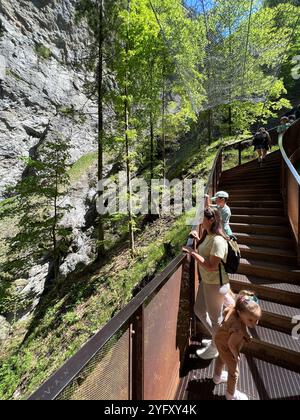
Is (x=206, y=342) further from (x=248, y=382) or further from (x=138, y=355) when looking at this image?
(x=138, y=355)

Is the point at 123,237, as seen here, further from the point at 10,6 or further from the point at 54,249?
the point at 10,6

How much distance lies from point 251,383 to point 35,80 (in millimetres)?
24829

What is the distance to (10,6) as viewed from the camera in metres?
19.7

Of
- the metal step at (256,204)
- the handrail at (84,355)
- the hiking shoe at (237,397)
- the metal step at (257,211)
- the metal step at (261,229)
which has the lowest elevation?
the hiking shoe at (237,397)

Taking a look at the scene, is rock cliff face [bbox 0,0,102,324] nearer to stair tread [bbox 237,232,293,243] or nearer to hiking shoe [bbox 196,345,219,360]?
stair tread [bbox 237,232,293,243]

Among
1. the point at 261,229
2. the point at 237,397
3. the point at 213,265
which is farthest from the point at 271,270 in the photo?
the point at 237,397

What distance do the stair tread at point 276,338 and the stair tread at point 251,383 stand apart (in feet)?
1.01

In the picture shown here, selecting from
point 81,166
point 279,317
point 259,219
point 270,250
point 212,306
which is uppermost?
point 81,166

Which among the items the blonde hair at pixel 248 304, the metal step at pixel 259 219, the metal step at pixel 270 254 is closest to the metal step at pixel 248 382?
the blonde hair at pixel 248 304

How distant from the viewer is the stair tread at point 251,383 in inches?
117

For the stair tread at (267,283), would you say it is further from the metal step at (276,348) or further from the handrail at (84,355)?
the handrail at (84,355)

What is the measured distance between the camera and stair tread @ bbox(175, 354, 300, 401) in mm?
2975

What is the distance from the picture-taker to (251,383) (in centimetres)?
319

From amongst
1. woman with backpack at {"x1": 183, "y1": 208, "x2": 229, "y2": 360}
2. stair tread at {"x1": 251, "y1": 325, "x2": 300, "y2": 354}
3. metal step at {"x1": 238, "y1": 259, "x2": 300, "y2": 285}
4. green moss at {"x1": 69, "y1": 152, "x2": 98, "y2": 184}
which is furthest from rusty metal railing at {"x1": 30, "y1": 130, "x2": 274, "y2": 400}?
green moss at {"x1": 69, "y1": 152, "x2": 98, "y2": 184}
